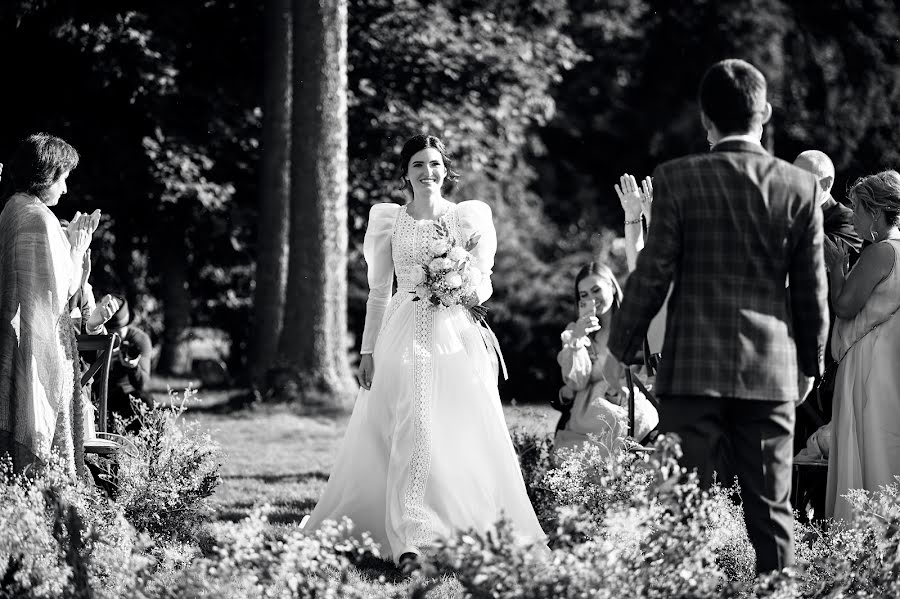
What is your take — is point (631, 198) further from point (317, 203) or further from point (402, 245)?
point (317, 203)

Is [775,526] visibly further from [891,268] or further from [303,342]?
[303,342]

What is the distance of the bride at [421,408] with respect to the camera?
6.07m

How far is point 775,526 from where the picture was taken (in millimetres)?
4223

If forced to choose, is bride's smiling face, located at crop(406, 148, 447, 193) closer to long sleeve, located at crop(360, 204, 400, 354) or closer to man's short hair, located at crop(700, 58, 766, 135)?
long sleeve, located at crop(360, 204, 400, 354)

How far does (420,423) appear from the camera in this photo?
20.3 feet

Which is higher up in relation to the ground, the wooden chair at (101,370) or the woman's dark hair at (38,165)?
the woman's dark hair at (38,165)

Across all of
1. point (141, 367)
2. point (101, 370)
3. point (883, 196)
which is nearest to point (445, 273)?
point (101, 370)

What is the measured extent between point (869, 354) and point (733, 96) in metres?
2.31

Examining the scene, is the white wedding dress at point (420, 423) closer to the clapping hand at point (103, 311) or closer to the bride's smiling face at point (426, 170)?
the bride's smiling face at point (426, 170)

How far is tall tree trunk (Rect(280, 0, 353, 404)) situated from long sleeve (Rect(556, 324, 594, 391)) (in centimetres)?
678

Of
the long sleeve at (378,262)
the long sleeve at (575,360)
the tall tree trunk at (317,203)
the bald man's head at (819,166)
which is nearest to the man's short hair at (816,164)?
the bald man's head at (819,166)

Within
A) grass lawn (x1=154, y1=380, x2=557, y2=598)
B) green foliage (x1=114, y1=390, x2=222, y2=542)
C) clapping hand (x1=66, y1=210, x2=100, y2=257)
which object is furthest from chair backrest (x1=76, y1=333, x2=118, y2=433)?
clapping hand (x1=66, y1=210, x2=100, y2=257)

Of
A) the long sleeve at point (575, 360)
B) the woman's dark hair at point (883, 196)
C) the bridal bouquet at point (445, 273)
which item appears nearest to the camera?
the woman's dark hair at point (883, 196)

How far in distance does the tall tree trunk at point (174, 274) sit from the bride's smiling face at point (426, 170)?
12.2 meters
